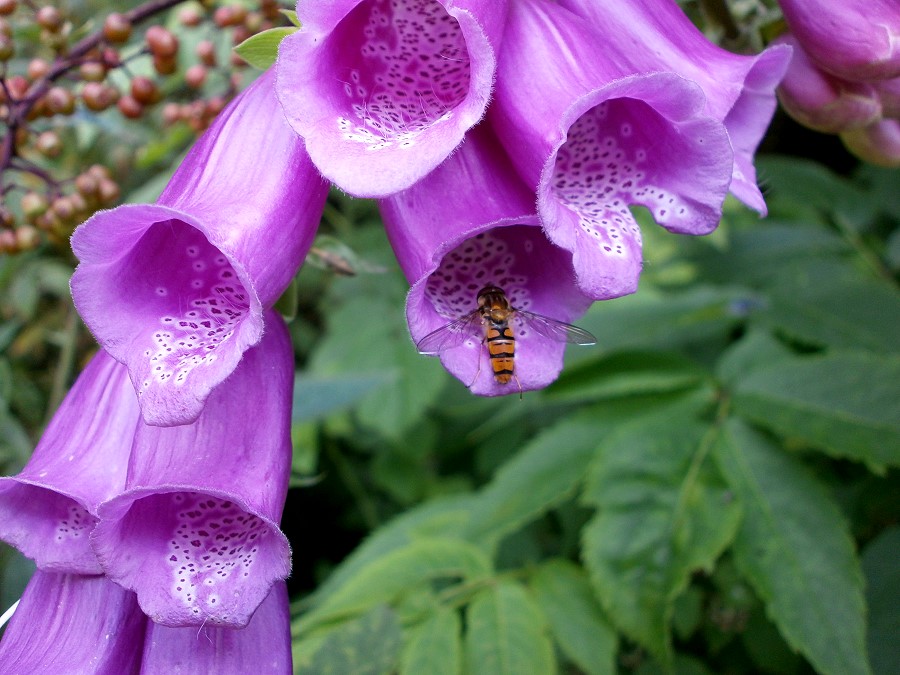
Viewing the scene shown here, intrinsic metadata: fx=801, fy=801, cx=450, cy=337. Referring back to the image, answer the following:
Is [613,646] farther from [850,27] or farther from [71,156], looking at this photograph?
[71,156]

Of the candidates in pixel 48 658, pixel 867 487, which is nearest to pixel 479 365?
pixel 48 658

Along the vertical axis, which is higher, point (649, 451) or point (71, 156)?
point (649, 451)

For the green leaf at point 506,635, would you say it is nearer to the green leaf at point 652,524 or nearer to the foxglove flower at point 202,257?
the green leaf at point 652,524

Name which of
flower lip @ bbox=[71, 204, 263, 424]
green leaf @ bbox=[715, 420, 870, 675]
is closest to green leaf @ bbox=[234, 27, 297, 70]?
flower lip @ bbox=[71, 204, 263, 424]

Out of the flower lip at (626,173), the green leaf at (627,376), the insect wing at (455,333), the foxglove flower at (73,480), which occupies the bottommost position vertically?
the green leaf at (627,376)

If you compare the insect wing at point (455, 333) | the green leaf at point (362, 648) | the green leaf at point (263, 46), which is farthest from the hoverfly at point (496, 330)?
the green leaf at point (362, 648)

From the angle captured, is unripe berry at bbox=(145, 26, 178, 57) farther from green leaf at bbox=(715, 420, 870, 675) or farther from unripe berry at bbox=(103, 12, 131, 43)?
green leaf at bbox=(715, 420, 870, 675)
